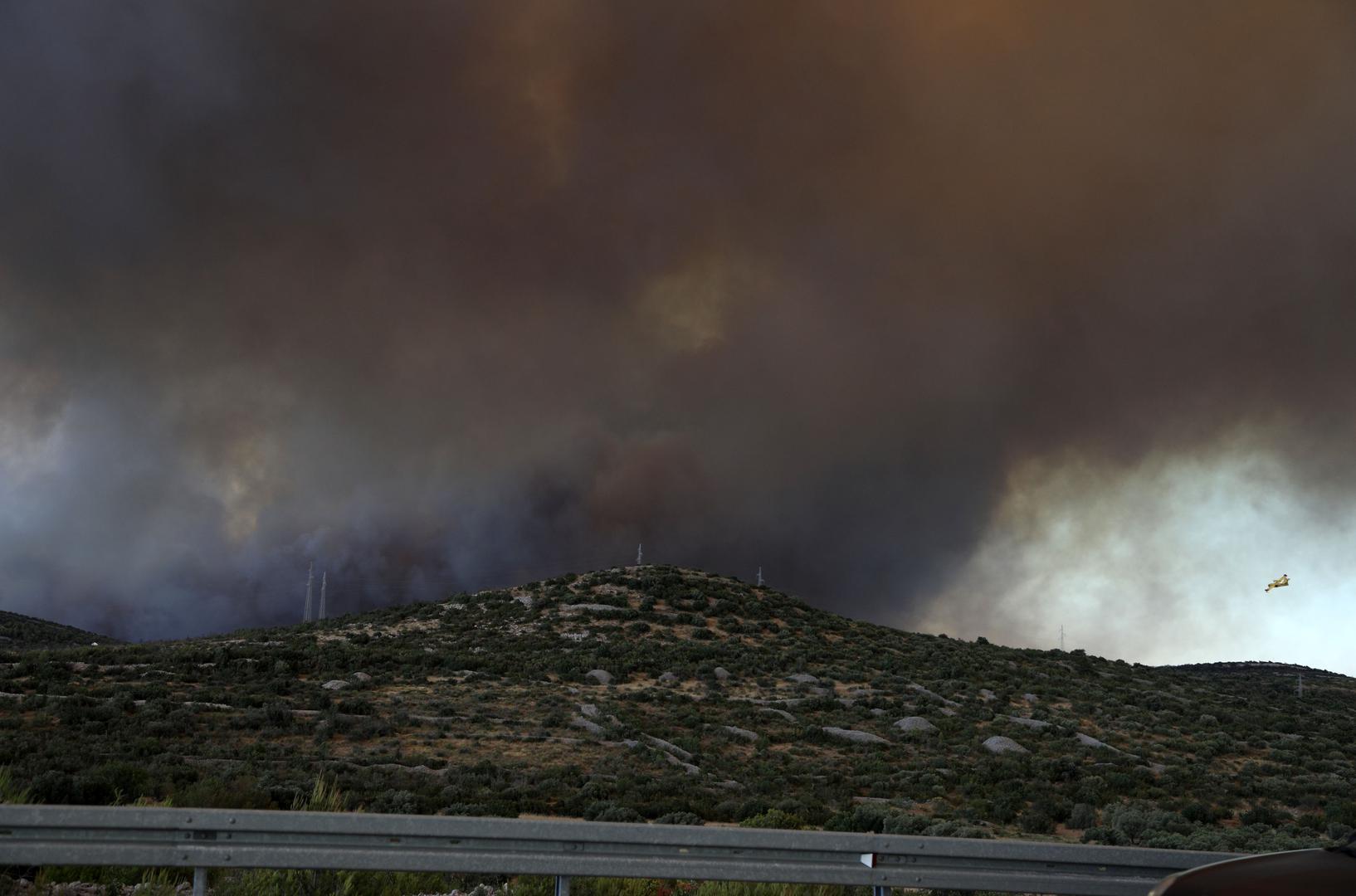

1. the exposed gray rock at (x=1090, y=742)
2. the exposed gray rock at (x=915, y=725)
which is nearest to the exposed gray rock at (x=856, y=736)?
the exposed gray rock at (x=915, y=725)

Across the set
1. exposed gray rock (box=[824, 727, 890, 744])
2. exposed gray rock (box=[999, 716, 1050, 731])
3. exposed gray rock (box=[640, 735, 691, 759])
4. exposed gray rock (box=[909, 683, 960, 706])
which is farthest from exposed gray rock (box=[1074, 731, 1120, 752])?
exposed gray rock (box=[640, 735, 691, 759])

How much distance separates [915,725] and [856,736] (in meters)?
3.29

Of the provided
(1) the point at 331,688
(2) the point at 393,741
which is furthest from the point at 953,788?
(1) the point at 331,688

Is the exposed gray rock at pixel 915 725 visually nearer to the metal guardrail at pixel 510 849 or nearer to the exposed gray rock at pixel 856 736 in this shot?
the exposed gray rock at pixel 856 736

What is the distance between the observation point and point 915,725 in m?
33.5

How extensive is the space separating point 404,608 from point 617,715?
117ft

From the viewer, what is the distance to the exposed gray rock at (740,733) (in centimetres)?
3039

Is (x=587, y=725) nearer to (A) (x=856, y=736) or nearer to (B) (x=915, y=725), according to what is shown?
(A) (x=856, y=736)

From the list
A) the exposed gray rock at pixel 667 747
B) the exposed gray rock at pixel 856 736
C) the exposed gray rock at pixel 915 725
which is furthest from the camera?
the exposed gray rock at pixel 915 725

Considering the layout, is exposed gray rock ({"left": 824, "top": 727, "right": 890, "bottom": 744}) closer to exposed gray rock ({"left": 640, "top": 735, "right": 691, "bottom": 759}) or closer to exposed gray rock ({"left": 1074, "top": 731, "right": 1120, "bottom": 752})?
exposed gray rock ({"left": 640, "top": 735, "right": 691, "bottom": 759})

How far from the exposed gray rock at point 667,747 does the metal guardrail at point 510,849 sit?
20.6 m

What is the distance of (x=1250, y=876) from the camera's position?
5.28 metres

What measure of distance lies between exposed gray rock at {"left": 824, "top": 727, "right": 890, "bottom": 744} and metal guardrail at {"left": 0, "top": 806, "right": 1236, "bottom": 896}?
83.4 ft

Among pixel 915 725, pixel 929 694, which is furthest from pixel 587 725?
pixel 929 694
